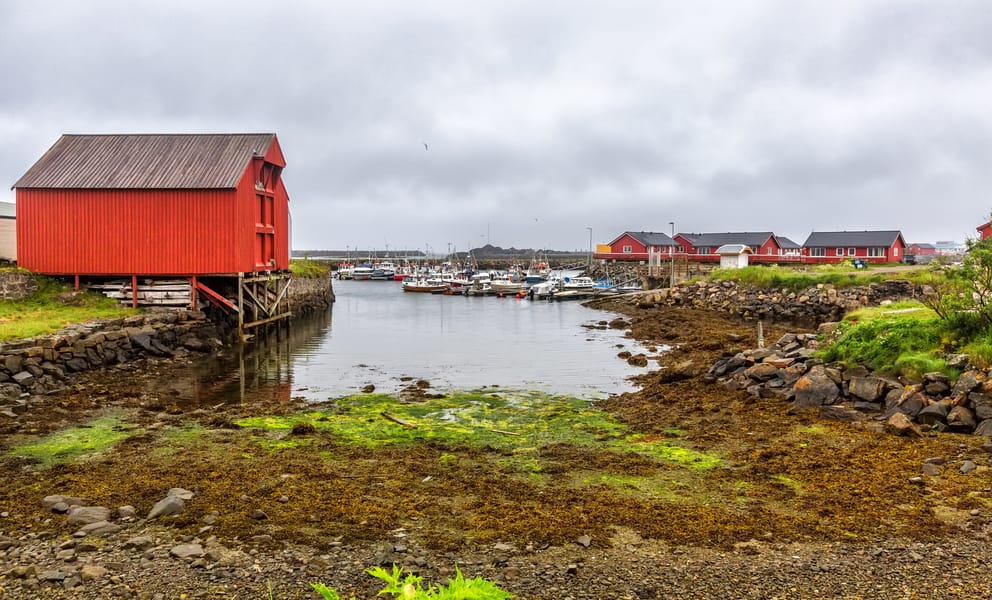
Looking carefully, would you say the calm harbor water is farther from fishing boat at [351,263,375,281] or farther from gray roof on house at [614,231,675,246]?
fishing boat at [351,263,375,281]

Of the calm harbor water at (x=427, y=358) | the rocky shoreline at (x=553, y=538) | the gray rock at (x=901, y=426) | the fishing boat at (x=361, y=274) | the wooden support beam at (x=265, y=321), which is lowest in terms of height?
the calm harbor water at (x=427, y=358)

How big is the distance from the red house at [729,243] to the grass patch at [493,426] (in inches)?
2486

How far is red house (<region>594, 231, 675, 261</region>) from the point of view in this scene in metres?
85.5

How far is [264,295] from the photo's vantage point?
35.2 m

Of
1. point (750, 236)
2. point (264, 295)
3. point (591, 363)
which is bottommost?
point (591, 363)

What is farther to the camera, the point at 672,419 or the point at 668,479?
the point at 672,419

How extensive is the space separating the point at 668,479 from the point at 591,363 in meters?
15.2

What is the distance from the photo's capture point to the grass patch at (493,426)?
40.1 feet

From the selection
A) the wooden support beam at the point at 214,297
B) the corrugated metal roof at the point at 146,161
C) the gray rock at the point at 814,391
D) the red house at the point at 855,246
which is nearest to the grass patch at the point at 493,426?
the gray rock at the point at 814,391

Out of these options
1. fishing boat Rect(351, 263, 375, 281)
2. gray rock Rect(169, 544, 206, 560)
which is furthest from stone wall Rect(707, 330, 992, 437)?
fishing boat Rect(351, 263, 375, 281)

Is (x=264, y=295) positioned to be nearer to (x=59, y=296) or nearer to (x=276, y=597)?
(x=59, y=296)

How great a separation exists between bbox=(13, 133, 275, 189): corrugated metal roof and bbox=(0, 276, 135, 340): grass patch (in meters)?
4.33

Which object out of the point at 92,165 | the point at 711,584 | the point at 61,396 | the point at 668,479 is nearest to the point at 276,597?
the point at 711,584

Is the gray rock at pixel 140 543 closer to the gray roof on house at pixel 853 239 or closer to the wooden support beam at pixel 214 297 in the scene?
the wooden support beam at pixel 214 297
